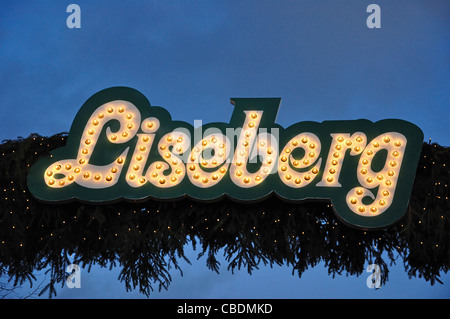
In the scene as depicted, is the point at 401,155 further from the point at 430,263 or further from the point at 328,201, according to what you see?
the point at 430,263

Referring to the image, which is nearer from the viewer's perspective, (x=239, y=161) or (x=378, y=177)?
(x=378, y=177)

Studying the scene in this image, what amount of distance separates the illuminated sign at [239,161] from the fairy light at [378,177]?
2 centimetres

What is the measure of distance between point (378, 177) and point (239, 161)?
2144 millimetres

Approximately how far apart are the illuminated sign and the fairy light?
2cm

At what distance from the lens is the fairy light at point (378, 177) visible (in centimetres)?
851

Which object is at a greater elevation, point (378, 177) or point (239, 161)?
point (239, 161)

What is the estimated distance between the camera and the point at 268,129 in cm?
911

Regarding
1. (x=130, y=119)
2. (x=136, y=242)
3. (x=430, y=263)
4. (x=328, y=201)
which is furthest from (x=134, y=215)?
(x=430, y=263)

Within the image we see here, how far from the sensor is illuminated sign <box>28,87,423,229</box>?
28.4 ft

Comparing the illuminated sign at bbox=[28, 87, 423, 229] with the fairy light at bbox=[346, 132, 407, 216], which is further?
the illuminated sign at bbox=[28, 87, 423, 229]

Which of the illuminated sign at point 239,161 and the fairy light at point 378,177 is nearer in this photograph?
the fairy light at point 378,177

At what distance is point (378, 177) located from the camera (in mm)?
8695

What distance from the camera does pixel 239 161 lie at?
8.94 meters

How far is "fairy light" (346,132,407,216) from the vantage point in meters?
8.51
